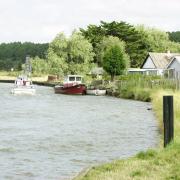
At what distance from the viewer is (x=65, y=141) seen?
24.2m

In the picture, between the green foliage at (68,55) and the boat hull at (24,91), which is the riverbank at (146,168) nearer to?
the boat hull at (24,91)

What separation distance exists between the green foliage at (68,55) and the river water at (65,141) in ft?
192

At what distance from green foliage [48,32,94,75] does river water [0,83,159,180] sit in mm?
58448

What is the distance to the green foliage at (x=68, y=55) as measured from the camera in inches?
3826

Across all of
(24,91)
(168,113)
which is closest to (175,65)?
(24,91)

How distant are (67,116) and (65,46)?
60.4m

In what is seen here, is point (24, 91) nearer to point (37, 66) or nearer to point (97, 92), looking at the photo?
point (97, 92)

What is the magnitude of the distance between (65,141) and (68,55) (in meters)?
75.6

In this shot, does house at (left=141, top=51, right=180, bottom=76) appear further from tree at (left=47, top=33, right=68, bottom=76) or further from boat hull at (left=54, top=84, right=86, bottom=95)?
boat hull at (left=54, top=84, right=86, bottom=95)

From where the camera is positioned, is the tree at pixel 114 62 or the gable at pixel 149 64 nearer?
the tree at pixel 114 62

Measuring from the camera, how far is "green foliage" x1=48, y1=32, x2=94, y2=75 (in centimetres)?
9719

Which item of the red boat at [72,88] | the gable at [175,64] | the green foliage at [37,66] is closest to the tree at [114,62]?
the gable at [175,64]

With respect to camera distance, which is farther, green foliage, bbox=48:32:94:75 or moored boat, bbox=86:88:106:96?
green foliage, bbox=48:32:94:75

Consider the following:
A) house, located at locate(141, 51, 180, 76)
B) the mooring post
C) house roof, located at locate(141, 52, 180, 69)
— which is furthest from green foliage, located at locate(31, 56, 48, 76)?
the mooring post
